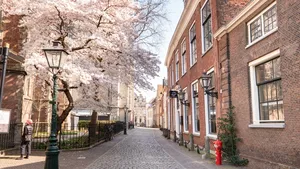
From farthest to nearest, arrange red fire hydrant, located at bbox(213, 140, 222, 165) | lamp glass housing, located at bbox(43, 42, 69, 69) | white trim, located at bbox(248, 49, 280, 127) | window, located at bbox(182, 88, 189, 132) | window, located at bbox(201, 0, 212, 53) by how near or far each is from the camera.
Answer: window, located at bbox(182, 88, 189, 132), window, located at bbox(201, 0, 212, 53), red fire hydrant, located at bbox(213, 140, 222, 165), white trim, located at bbox(248, 49, 280, 127), lamp glass housing, located at bbox(43, 42, 69, 69)

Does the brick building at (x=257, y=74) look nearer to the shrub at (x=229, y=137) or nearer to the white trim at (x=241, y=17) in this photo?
the white trim at (x=241, y=17)

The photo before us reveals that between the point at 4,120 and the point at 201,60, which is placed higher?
the point at 201,60

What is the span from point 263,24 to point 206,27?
5419mm

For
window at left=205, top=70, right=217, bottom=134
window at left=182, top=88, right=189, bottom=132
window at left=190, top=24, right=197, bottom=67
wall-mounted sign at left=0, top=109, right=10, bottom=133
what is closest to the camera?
wall-mounted sign at left=0, top=109, right=10, bottom=133

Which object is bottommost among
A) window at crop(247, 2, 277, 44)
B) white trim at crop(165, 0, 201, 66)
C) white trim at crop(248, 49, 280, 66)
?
white trim at crop(248, 49, 280, 66)

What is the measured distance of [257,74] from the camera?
900cm

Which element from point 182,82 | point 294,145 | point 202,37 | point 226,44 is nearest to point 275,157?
point 294,145

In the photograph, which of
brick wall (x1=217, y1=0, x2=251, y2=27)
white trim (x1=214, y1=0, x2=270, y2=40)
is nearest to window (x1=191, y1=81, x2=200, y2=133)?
brick wall (x1=217, y1=0, x2=251, y2=27)

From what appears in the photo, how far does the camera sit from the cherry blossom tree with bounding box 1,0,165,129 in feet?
41.6

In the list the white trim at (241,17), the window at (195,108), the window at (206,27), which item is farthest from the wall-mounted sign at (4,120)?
the window at (195,108)

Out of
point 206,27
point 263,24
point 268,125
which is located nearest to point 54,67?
point 268,125

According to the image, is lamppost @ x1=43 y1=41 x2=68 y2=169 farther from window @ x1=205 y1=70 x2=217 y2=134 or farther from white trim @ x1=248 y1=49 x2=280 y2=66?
window @ x1=205 y1=70 x2=217 y2=134

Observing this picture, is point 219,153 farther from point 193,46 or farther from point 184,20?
point 184,20

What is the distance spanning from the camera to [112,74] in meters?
17.0
